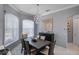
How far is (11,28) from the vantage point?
1.72 m

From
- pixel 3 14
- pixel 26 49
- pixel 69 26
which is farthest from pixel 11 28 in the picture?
pixel 69 26

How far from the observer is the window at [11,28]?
1.61 m

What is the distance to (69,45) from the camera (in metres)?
1.79

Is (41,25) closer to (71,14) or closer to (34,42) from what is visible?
(34,42)

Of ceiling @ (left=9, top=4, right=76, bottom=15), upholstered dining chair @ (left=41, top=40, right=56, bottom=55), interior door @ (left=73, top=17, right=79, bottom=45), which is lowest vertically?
upholstered dining chair @ (left=41, top=40, right=56, bottom=55)

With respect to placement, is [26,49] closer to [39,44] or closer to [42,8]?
[39,44]

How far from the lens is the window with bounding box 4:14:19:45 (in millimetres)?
1606

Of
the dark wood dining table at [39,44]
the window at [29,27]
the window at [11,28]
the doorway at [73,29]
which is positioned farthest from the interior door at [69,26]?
the window at [11,28]

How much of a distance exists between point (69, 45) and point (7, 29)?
4.75 ft

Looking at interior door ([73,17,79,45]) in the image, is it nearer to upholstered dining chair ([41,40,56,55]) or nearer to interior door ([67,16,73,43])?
interior door ([67,16,73,43])

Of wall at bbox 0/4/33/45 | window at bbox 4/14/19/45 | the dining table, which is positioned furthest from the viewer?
the dining table

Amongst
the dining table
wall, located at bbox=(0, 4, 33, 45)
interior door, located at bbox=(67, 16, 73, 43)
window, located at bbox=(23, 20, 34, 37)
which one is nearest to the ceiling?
wall, located at bbox=(0, 4, 33, 45)

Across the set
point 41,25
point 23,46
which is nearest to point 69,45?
point 41,25
